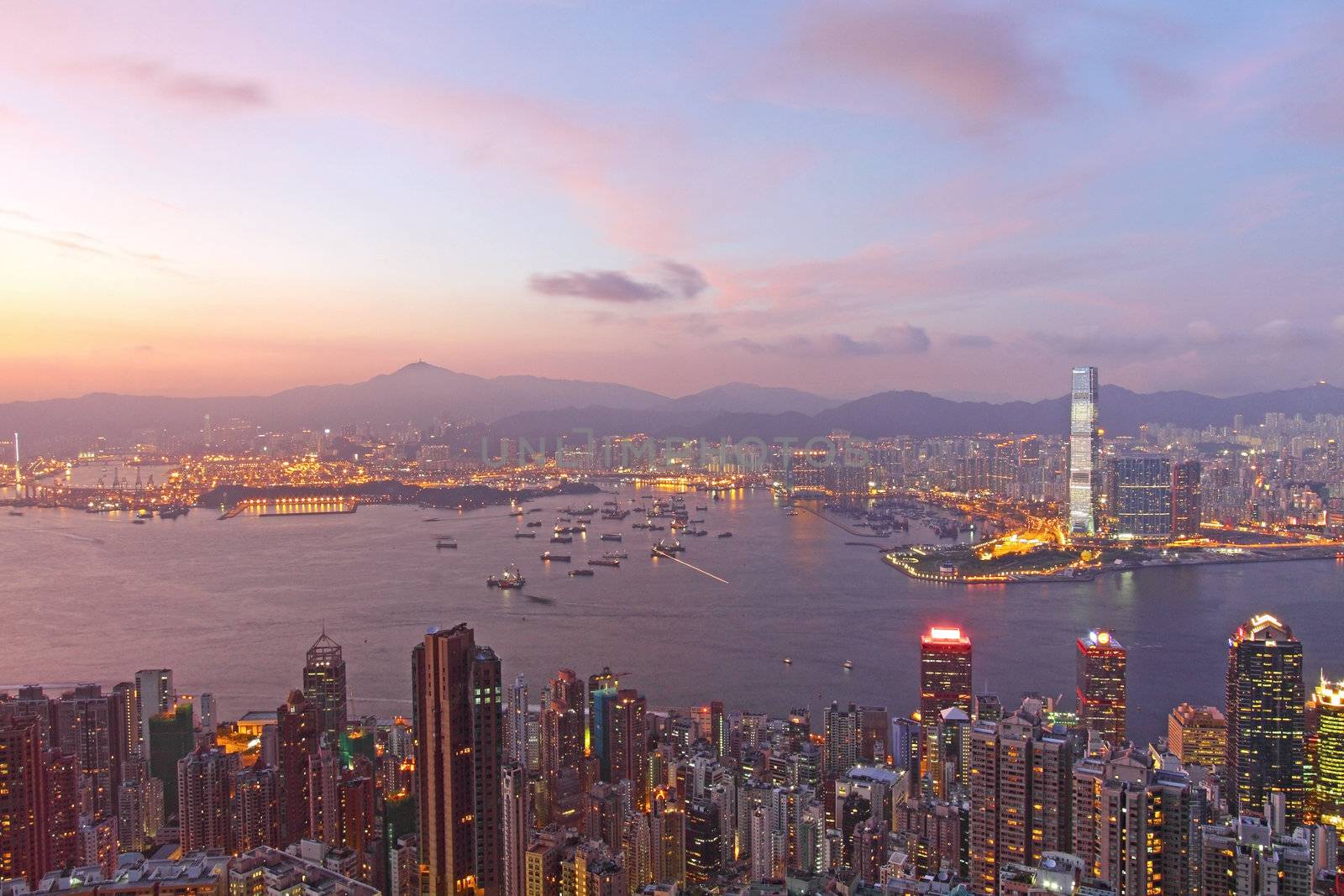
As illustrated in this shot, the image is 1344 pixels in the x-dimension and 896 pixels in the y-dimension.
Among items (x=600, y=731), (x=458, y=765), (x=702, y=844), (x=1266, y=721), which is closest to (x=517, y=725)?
(x=600, y=731)

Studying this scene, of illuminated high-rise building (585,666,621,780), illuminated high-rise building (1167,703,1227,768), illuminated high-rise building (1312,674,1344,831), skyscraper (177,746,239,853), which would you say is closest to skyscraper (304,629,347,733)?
skyscraper (177,746,239,853)

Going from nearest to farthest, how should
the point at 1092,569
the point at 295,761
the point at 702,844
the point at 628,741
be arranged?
the point at 702,844 → the point at 295,761 → the point at 628,741 → the point at 1092,569

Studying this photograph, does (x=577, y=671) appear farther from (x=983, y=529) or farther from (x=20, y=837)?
(x=983, y=529)

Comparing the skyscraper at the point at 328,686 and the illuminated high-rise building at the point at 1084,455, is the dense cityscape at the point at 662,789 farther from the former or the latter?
the illuminated high-rise building at the point at 1084,455

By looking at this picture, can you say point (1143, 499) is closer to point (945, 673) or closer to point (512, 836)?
point (945, 673)

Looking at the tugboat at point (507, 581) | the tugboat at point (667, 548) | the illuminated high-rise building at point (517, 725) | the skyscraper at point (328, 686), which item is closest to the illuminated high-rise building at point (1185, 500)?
the tugboat at point (667, 548)

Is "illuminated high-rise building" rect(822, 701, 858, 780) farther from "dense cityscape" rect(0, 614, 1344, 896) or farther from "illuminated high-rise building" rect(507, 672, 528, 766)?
"illuminated high-rise building" rect(507, 672, 528, 766)
